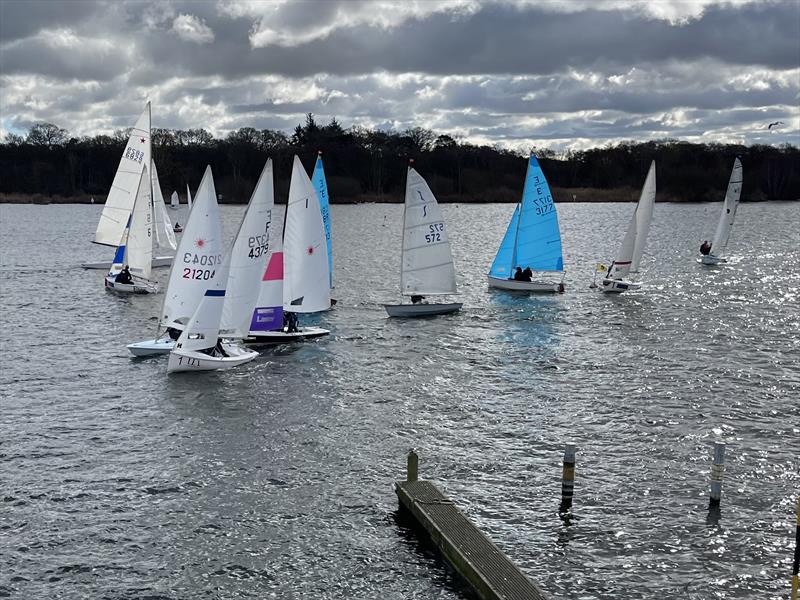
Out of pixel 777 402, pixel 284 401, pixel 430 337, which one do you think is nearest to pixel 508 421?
pixel 284 401

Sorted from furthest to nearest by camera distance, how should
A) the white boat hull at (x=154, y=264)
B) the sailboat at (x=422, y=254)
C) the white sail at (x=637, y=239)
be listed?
the white boat hull at (x=154, y=264), the white sail at (x=637, y=239), the sailboat at (x=422, y=254)

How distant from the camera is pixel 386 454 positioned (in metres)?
24.5

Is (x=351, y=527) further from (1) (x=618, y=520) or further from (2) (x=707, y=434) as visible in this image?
(2) (x=707, y=434)

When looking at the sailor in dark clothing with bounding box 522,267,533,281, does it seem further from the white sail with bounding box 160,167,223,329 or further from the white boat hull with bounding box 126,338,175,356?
the white boat hull with bounding box 126,338,175,356

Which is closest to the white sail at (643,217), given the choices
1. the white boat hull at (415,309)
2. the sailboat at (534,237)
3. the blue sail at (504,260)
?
the sailboat at (534,237)

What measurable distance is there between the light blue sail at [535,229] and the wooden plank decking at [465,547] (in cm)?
3139

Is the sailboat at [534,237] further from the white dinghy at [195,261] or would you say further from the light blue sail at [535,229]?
the white dinghy at [195,261]

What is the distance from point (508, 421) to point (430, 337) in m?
13.1

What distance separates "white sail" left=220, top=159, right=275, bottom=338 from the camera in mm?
34219

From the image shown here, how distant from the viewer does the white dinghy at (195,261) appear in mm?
34469

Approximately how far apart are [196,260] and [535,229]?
2242 cm

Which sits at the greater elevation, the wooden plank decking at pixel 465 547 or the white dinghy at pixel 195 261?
the white dinghy at pixel 195 261

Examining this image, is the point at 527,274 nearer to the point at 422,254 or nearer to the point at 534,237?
the point at 534,237

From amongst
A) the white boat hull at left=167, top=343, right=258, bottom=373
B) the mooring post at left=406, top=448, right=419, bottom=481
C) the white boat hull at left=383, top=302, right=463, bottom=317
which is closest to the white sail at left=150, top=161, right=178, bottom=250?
the white boat hull at left=383, top=302, right=463, bottom=317
